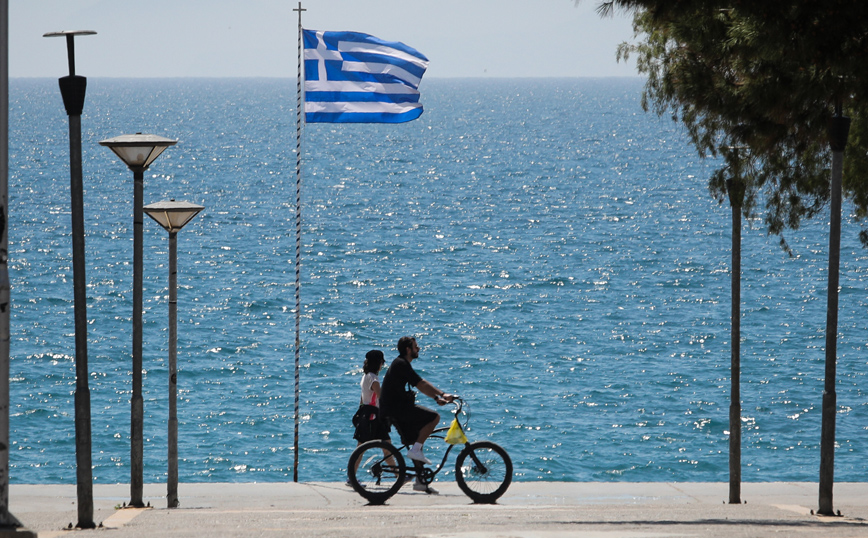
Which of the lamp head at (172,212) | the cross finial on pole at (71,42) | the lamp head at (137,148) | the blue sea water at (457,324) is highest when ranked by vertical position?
the cross finial on pole at (71,42)

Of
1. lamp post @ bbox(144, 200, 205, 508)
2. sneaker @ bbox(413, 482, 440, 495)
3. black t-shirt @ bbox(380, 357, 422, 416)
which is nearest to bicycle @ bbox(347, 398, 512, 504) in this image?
black t-shirt @ bbox(380, 357, 422, 416)

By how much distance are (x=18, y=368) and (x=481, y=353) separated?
12578mm

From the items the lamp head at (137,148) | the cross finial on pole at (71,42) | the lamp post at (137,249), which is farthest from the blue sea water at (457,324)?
the cross finial on pole at (71,42)

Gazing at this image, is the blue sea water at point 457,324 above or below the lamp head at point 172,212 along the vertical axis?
below

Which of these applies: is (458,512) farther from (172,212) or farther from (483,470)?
(172,212)

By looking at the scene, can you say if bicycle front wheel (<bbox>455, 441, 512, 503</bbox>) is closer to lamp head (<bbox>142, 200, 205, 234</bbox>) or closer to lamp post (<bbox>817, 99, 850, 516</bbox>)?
lamp post (<bbox>817, 99, 850, 516</bbox>)

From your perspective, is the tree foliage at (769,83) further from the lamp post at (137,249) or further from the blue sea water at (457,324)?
the blue sea water at (457,324)

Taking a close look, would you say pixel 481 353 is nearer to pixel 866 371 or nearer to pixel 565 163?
pixel 866 371

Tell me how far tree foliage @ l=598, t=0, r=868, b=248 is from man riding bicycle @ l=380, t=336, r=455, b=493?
408 cm

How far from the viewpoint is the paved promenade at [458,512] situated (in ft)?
29.1

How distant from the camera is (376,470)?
11773 millimetres

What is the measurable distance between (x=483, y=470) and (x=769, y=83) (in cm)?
485

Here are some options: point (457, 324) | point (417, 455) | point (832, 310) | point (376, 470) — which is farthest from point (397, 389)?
point (457, 324)

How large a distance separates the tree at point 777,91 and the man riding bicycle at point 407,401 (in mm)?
3907
